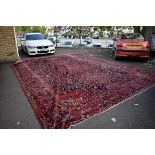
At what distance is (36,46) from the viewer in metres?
9.37

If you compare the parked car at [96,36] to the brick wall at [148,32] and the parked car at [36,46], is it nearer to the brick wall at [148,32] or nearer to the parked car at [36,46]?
the parked car at [36,46]

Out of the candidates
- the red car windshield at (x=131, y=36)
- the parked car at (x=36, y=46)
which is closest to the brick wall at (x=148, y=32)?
the red car windshield at (x=131, y=36)

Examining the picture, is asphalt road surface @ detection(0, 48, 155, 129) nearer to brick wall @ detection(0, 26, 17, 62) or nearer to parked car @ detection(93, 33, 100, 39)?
parked car @ detection(93, 33, 100, 39)

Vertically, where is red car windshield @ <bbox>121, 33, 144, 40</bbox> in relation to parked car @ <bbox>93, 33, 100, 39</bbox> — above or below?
below

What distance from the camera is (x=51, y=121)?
3916 millimetres

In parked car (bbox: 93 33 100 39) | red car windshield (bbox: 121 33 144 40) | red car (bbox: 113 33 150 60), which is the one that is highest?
parked car (bbox: 93 33 100 39)

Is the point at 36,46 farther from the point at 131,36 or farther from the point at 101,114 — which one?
the point at 101,114

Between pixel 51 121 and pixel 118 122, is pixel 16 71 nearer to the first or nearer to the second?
pixel 51 121

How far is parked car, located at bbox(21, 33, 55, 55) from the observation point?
9.22 meters

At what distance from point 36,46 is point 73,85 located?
4.02 m

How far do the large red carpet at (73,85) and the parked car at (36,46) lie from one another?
50 cm

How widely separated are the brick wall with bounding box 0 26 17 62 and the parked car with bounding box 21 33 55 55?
0.78m

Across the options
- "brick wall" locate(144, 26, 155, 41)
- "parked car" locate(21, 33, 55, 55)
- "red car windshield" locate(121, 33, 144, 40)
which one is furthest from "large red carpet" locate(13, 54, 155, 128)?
"brick wall" locate(144, 26, 155, 41)

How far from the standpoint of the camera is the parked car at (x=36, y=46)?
9.22 m
